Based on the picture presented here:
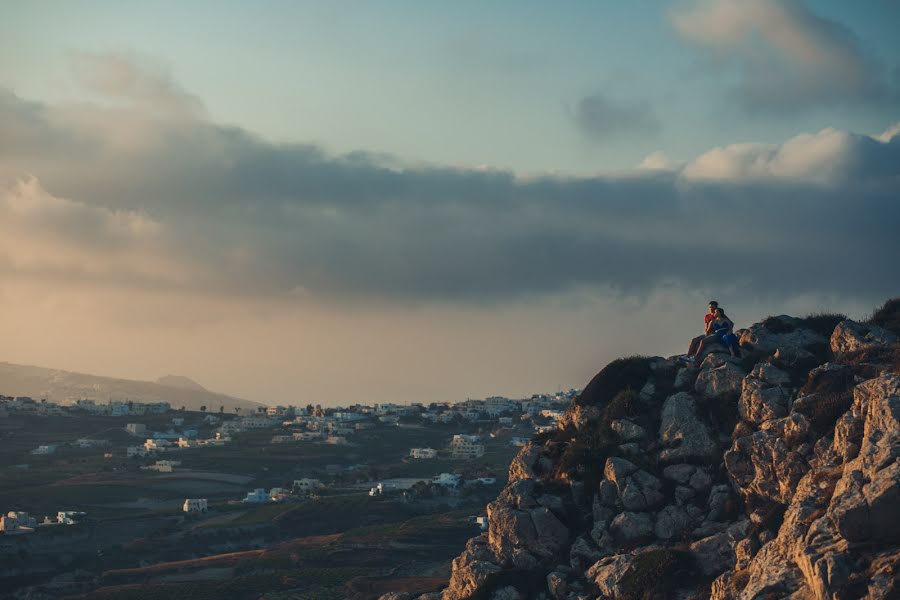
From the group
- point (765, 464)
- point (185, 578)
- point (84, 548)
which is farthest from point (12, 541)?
point (765, 464)

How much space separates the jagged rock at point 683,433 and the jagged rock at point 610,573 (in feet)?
22.1

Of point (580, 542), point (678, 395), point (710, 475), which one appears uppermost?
point (678, 395)

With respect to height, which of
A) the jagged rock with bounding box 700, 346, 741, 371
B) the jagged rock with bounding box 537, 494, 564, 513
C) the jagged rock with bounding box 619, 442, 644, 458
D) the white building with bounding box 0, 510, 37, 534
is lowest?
the white building with bounding box 0, 510, 37, 534

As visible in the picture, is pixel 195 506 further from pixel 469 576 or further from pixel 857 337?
pixel 857 337

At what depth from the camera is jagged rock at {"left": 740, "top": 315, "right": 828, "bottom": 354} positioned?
57.8 m

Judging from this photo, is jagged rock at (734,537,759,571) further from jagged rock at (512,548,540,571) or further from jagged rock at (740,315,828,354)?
jagged rock at (740,315,828,354)

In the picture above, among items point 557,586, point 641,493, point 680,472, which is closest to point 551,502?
point 641,493

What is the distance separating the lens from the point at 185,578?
427ft

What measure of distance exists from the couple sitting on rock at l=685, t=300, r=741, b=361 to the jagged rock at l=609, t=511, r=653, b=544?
11568 millimetres

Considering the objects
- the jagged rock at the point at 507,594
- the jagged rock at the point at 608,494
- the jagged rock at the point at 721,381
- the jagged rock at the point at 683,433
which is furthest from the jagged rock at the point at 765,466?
the jagged rock at the point at 507,594

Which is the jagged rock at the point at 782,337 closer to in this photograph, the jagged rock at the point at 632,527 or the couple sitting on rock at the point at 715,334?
the couple sitting on rock at the point at 715,334

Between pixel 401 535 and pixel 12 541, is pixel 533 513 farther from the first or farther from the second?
pixel 12 541

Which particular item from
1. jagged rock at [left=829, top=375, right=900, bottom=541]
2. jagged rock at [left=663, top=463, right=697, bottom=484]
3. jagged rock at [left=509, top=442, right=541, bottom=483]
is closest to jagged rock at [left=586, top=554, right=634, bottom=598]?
jagged rock at [left=663, top=463, right=697, bottom=484]

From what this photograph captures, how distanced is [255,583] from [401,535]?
3333 centimetres
